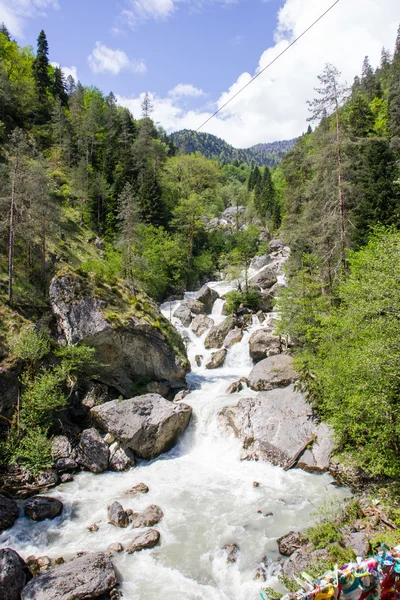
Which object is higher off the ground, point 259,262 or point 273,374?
point 259,262

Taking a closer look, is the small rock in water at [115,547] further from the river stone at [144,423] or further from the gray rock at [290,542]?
the river stone at [144,423]

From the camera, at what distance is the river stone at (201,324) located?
113 ft

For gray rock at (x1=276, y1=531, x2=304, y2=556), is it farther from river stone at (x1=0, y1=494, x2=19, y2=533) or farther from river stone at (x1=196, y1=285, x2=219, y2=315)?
river stone at (x1=196, y1=285, x2=219, y2=315)

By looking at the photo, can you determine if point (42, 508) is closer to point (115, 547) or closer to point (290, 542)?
point (115, 547)

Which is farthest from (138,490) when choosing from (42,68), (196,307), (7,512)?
(42,68)

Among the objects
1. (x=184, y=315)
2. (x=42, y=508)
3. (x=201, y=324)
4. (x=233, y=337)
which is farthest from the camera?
(x=184, y=315)

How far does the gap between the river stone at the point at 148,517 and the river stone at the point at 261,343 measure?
661 inches

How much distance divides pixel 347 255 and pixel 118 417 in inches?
674

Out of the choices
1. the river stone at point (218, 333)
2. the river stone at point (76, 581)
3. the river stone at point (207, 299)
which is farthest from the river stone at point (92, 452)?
the river stone at point (207, 299)

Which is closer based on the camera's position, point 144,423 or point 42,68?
point 144,423

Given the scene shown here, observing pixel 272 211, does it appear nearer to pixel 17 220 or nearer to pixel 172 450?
pixel 17 220

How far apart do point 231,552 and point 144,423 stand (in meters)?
8.54

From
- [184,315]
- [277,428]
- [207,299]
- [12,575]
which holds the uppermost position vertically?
[207,299]

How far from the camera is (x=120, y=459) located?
18.1m
